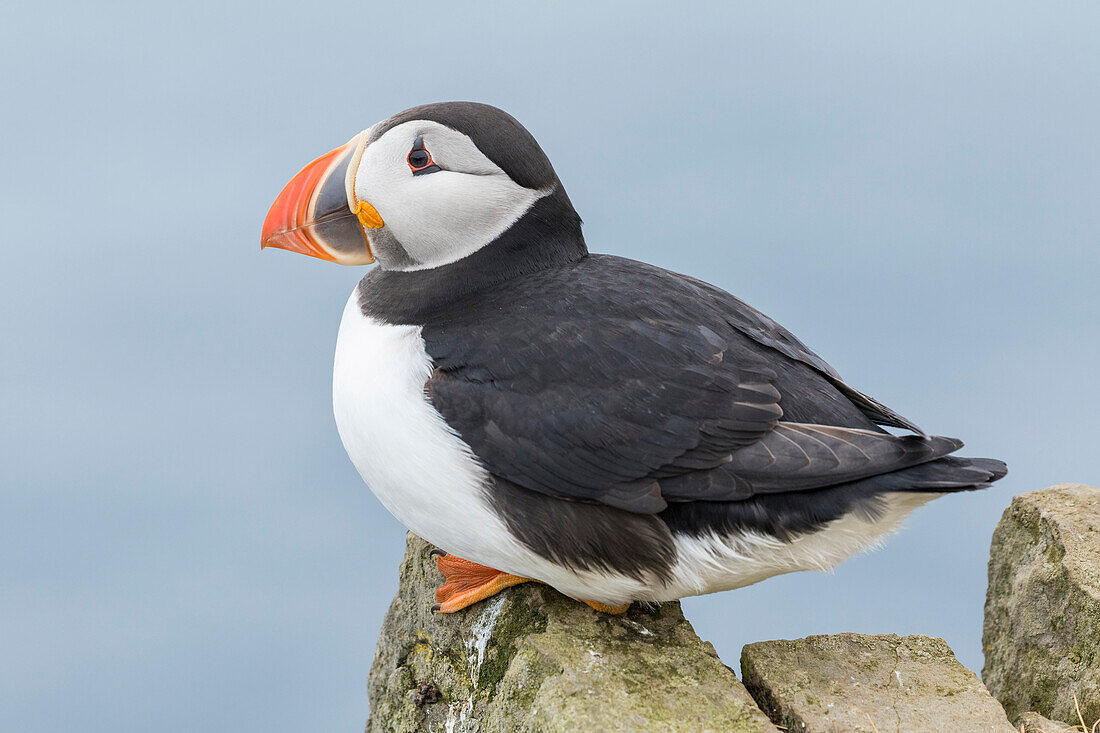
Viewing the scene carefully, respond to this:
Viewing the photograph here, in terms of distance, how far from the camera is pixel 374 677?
507 centimetres

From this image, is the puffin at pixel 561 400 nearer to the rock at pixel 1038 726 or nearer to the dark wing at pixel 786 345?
the dark wing at pixel 786 345

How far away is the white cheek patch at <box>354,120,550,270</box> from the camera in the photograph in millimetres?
3850

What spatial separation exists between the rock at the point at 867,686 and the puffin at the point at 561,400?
16.0 inches

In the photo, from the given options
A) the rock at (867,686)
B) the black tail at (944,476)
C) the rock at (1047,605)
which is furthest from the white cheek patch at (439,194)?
the rock at (1047,605)

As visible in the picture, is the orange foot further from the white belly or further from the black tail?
the black tail

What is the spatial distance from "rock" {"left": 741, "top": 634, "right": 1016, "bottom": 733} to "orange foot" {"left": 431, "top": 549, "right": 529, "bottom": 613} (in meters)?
1.00

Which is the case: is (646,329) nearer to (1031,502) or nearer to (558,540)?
(558,540)

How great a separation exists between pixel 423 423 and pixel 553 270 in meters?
0.76

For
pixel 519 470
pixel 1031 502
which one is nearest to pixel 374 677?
pixel 519 470

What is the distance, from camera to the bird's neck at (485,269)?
3.91 meters

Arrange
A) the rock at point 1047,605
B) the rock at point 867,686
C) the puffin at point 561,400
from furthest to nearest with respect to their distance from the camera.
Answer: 1. the rock at point 1047,605
2. the rock at point 867,686
3. the puffin at point 561,400

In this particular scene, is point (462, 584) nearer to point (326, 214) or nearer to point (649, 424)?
point (649, 424)

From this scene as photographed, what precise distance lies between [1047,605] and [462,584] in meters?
2.50

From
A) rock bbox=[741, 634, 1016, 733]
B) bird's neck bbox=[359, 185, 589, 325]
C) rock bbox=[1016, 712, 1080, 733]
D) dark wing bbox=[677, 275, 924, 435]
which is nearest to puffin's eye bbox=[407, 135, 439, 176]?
bird's neck bbox=[359, 185, 589, 325]
